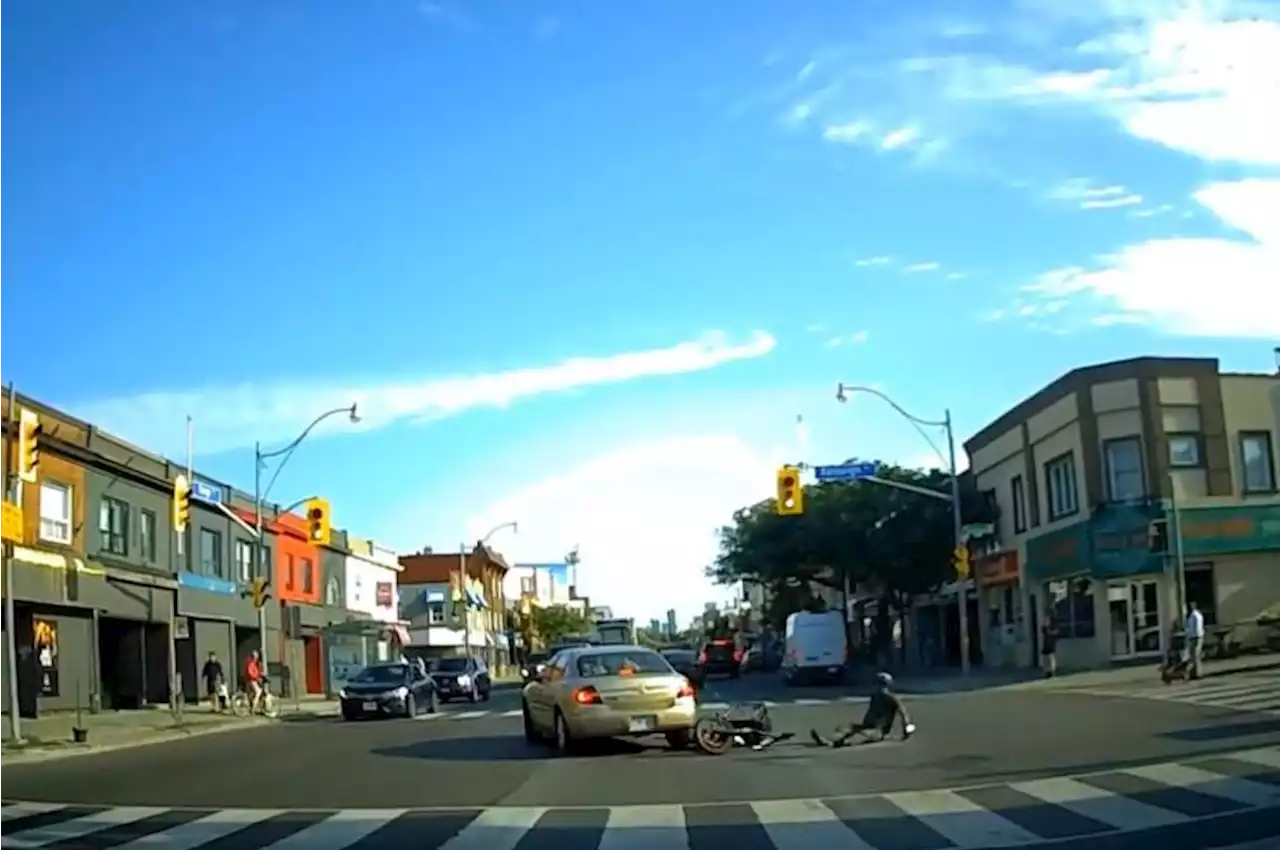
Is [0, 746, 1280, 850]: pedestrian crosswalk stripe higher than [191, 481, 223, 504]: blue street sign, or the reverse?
[191, 481, 223, 504]: blue street sign

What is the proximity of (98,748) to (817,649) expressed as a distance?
27.8 meters

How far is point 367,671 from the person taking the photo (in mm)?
39375

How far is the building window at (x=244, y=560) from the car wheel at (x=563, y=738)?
36026mm

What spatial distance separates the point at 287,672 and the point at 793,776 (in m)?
45.0

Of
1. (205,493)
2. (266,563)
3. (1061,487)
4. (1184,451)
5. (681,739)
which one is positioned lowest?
(681,739)

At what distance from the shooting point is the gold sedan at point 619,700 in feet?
69.1

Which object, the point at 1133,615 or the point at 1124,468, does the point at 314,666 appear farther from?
the point at 1124,468

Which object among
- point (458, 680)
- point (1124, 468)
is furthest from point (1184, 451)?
point (458, 680)

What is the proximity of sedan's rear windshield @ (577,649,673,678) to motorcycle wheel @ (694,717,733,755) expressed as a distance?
0.91 meters

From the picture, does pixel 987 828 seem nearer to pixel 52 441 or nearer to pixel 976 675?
pixel 52 441

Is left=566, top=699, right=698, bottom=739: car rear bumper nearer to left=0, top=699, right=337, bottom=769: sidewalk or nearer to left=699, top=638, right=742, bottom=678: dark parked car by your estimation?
left=0, top=699, right=337, bottom=769: sidewalk

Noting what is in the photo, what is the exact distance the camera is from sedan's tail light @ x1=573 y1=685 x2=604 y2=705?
2112cm

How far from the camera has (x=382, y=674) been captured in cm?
3906

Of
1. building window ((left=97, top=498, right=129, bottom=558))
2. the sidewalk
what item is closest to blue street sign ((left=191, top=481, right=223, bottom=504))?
building window ((left=97, top=498, right=129, bottom=558))
